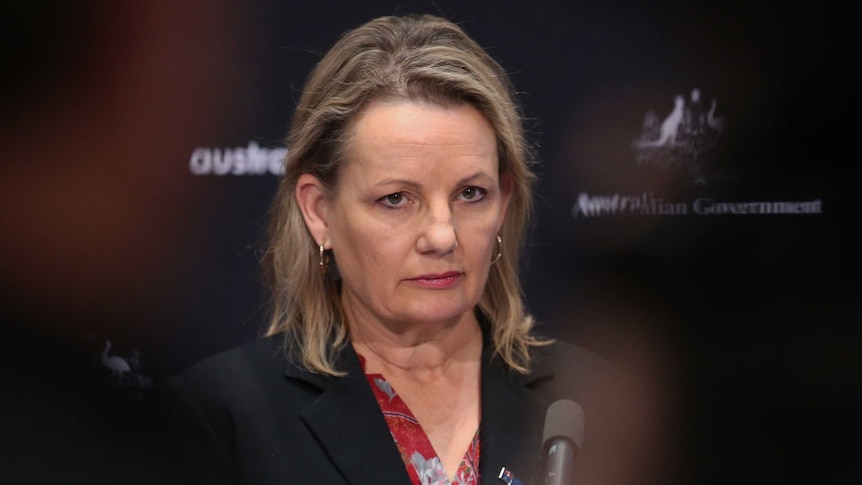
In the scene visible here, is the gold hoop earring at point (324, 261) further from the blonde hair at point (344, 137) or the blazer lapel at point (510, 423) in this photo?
the blazer lapel at point (510, 423)

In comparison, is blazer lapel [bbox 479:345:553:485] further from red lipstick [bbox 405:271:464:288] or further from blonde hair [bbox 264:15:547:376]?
red lipstick [bbox 405:271:464:288]

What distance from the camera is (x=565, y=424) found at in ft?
3.59

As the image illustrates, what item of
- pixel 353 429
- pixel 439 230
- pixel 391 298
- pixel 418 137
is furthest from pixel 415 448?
pixel 418 137

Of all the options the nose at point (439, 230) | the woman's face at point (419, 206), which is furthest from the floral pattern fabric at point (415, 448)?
the nose at point (439, 230)

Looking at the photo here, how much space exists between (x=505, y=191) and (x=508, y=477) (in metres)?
0.41

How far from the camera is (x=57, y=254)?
A: 147cm

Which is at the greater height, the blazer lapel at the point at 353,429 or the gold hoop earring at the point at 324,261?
the gold hoop earring at the point at 324,261

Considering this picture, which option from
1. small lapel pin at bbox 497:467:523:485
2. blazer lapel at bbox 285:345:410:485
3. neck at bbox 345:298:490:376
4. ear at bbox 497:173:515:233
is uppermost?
ear at bbox 497:173:515:233

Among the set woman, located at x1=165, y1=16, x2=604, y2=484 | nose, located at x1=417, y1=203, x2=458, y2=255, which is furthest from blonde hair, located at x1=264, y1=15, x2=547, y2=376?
nose, located at x1=417, y1=203, x2=458, y2=255

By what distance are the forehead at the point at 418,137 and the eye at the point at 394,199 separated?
0.12 ft

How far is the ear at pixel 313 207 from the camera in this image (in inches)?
58.9

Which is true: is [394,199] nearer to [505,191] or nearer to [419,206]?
[419,206]

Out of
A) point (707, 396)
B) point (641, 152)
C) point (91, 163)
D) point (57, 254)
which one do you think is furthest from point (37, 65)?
point (707, 396)

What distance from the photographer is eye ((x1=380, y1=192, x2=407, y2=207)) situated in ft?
4.47
